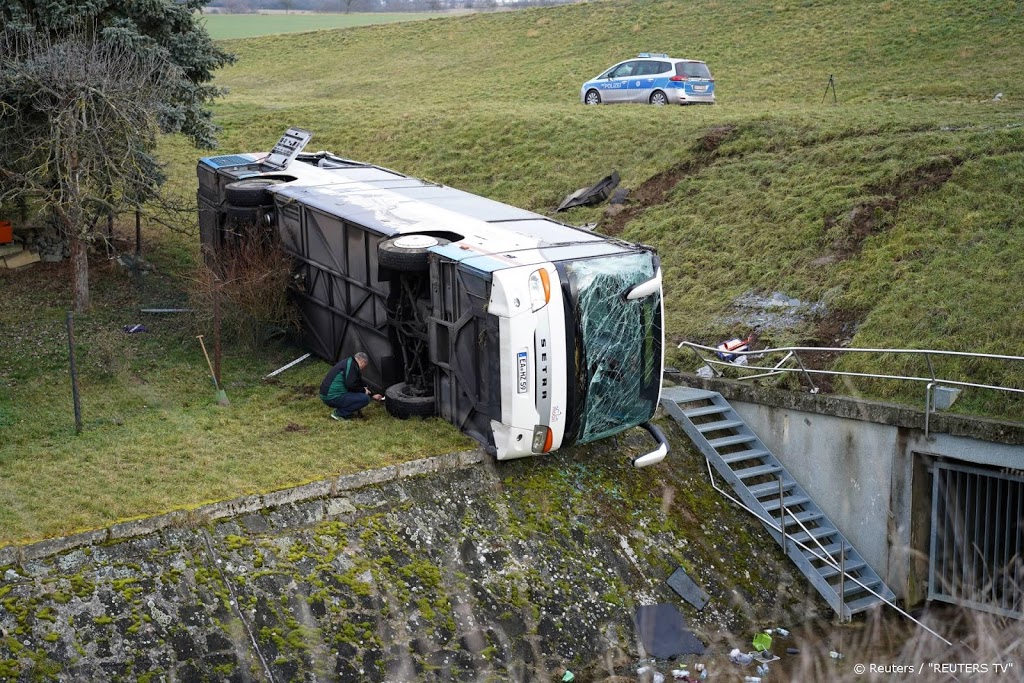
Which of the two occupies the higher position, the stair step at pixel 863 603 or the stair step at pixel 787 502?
the stair step at pixel 787 502

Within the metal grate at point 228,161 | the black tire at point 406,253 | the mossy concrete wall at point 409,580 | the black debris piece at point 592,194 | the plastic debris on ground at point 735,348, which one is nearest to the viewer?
the mossy concrete wall at point 409,580

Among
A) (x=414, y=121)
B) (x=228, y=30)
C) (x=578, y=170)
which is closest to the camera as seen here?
(x=578, y=170)

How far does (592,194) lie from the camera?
19.9 metres

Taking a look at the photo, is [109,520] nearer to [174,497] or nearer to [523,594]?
[174,497]

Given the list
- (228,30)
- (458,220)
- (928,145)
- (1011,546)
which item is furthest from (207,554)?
(228,30)

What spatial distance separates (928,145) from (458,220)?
918 cm

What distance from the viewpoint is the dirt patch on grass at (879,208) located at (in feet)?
50.9

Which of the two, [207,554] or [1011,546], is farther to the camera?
[1011,546]

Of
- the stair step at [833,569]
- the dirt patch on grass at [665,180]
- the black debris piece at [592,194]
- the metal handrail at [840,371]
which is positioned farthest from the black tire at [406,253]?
the black debris piece at [592,194]

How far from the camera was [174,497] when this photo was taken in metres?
9.37

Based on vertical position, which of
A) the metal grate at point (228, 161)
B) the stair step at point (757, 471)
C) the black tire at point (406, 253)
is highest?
the metal grate at point (228, 161)

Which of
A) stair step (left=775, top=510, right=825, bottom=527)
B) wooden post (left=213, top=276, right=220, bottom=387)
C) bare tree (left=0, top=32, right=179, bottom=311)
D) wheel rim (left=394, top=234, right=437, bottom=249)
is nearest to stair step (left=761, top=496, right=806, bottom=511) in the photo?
stair step (left=775, top=510, right=825, bottom=527)

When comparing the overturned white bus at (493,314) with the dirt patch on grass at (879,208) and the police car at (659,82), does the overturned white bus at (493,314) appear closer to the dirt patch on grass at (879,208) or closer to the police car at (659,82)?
the dirt patch on grass at (879,208)

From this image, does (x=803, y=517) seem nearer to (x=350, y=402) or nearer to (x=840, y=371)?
(x=840, y=371)
